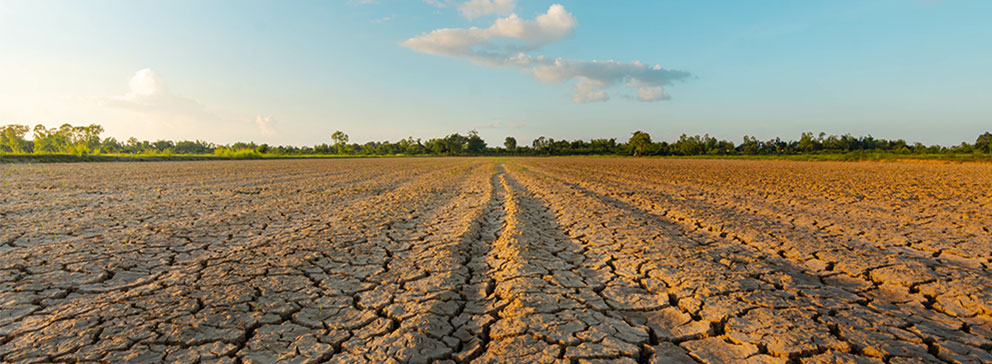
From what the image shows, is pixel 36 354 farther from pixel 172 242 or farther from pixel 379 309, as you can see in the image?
pixel 172 242

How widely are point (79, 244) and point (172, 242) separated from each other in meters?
0.86

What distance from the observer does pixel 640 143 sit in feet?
330

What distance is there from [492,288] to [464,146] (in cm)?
11204

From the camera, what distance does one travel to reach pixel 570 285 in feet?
10.4

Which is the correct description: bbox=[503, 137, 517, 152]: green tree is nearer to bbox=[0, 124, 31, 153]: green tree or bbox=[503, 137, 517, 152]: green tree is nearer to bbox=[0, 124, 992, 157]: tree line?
bbox=[0, 124, 992, 157]: tree line

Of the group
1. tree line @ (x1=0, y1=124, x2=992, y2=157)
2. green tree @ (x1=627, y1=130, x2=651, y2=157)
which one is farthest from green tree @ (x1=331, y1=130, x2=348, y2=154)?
green tree @ (x1=627, y1=130, x2=651, y2=157)

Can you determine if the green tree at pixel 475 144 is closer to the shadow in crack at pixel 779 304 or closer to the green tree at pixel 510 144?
the green tree at pixel 510 144

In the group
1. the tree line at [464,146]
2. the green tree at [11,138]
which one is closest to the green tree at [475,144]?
the tree line at [464,146]

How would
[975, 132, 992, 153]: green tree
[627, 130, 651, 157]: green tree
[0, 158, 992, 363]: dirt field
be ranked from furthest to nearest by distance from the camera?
[627, 130, 651, 157]: green tree → [975, 132, 992, 153]: green tree → [0, 158, 992, 363]: dirt field

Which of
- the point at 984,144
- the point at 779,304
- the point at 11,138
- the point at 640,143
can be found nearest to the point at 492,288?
the point at 779,304

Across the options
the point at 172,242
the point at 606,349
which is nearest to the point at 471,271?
the point at 606,349

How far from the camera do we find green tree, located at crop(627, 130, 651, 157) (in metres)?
94.1

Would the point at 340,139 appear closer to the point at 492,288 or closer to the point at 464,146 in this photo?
the point at 464,146

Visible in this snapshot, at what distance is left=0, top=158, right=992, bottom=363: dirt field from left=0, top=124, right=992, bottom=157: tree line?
54.8 meters
